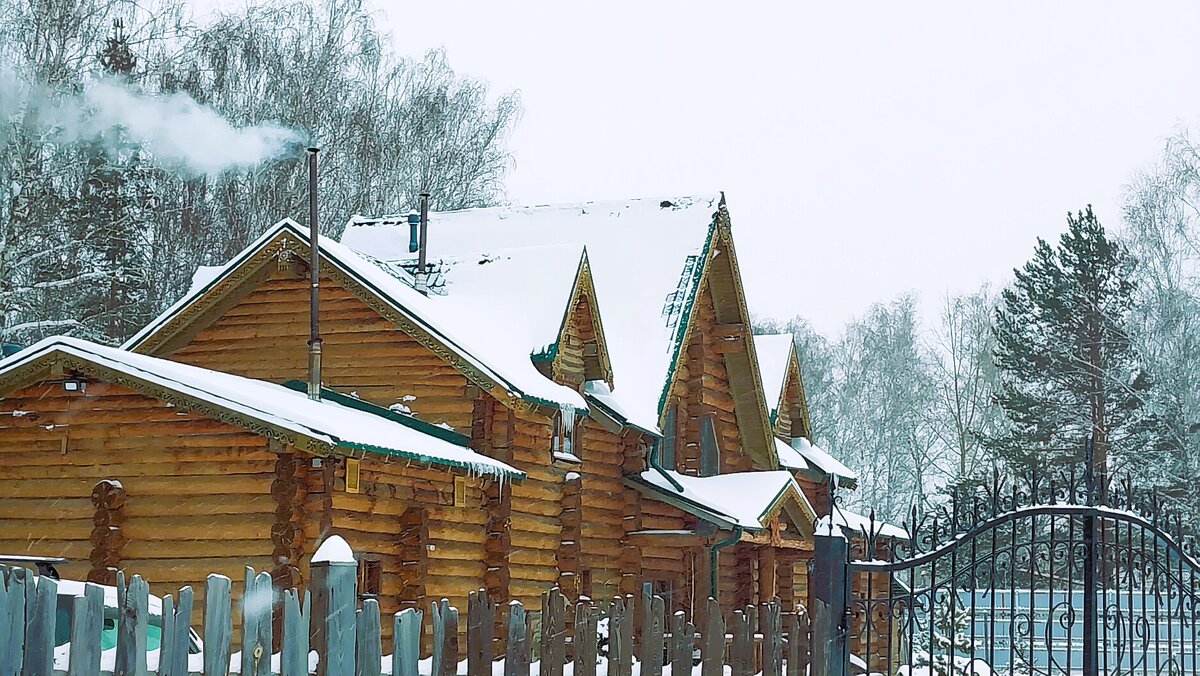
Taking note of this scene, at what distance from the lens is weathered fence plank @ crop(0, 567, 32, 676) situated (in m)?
6.50

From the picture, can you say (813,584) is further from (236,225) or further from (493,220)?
(236,225)

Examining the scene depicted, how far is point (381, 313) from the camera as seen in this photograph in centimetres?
1944

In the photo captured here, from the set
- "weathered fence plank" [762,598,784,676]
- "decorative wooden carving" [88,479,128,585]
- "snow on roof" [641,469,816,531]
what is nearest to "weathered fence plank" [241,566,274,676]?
"weathered fence plank" [762,598,784,676]

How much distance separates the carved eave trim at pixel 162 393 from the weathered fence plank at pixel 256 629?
7.81 metres

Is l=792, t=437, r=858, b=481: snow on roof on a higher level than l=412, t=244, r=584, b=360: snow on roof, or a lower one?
lower

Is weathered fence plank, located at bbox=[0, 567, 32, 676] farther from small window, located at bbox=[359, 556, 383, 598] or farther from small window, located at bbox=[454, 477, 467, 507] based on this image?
small window, located at bbox=[454, 477, 467, 507]

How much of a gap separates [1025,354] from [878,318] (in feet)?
68.5

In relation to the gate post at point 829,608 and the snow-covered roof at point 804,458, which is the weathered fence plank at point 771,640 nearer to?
the gate post at point 829,608

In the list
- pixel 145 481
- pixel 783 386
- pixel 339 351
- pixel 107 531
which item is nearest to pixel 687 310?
pixel 339 351

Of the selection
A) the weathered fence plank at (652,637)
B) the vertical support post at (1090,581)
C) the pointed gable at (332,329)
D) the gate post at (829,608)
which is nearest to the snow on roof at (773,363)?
the pointed gable at (332,329)

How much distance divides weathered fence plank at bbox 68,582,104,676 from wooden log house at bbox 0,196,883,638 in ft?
13.7

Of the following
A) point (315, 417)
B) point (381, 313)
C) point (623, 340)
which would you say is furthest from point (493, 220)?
point (315, 417)

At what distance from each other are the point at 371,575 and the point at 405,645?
9.94 meters

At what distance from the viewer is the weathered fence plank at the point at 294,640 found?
6.87 metres
